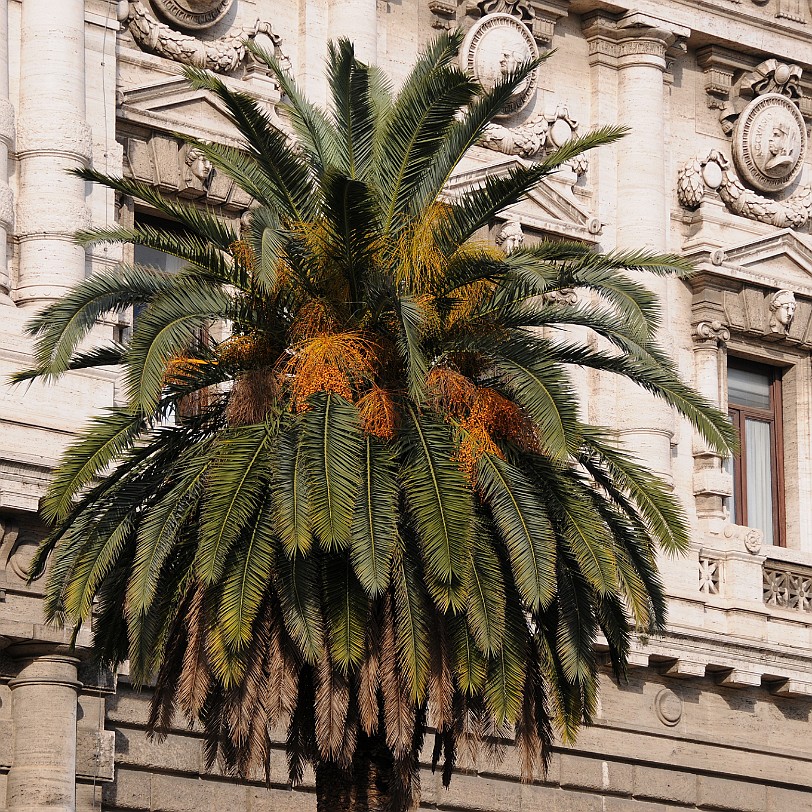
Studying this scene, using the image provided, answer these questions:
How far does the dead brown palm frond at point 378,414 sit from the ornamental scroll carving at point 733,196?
11.9 meters

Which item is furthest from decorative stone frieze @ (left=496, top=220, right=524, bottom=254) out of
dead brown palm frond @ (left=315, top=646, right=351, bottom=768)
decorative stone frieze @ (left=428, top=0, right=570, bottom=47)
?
dead brown palm frond @ (left=315, top=646, right=351, bottom=768)

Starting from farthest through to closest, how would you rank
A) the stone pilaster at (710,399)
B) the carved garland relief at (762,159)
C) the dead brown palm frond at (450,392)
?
A: the carved garland relief at (762,159) < the stone pilaster at (710,399) < the dead brown palm frond at (450,392)

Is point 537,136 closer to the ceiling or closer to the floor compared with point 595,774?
closer to the ceiling

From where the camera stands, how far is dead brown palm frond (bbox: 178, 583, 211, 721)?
19078 millimetres

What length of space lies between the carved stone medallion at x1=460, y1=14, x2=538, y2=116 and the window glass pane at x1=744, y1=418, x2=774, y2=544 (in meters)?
5.36

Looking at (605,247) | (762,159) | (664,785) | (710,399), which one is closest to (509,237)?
(605,247)

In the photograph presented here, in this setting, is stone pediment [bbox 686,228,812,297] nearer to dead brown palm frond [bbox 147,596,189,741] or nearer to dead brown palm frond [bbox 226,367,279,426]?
dead brown palm frond [bbox 226,367,279,426]

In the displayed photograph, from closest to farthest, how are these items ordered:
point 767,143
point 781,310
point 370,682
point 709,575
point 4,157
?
point 370,682
point 4,157
point 709,575
point 781,310
point 767,143

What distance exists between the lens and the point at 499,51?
95.5 ft

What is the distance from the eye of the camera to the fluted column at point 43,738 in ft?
71.1

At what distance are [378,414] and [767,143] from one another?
521 inches

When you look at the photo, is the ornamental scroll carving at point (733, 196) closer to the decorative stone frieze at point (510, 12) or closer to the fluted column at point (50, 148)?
the decorative stone frieze at point (510, 12)

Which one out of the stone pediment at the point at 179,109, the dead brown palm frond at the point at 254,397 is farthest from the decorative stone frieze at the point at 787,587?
the dead brown palm frond at the point at 254,397

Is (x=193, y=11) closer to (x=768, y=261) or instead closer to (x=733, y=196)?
(x=733, y=196)
